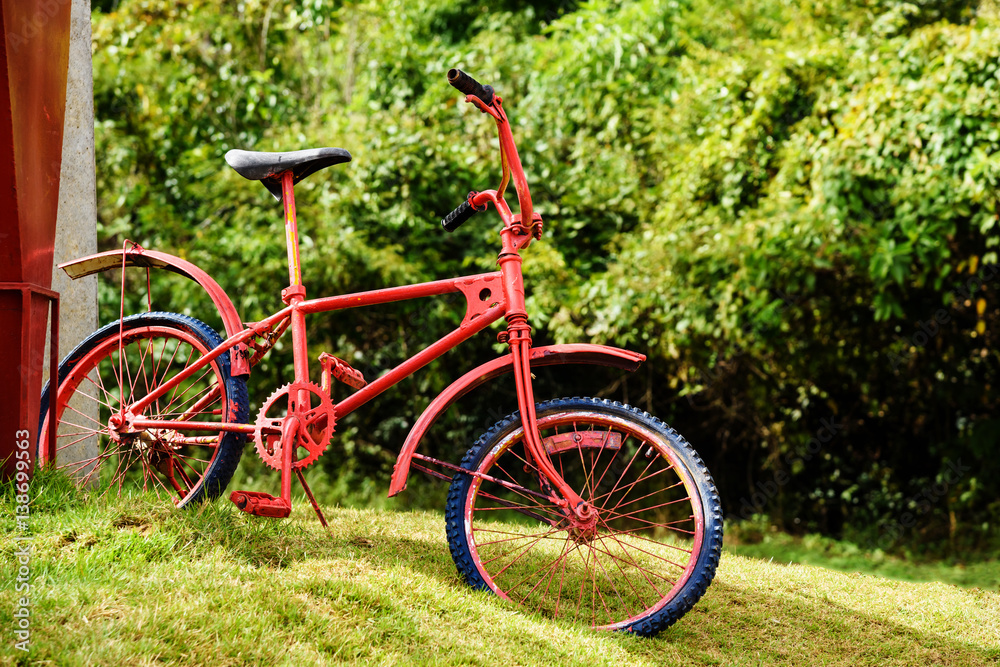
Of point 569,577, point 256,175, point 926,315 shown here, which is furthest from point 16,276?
point 926,315

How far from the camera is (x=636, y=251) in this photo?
6207mm

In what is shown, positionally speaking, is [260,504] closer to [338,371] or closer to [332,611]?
[332,611]

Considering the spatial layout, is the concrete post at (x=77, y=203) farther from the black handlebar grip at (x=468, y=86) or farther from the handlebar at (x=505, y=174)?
the black handlebar grip at (x=468, y=86)

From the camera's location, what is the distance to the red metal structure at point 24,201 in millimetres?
2871

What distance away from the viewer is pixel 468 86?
2801 millimetres

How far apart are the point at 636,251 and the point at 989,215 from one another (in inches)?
90.0

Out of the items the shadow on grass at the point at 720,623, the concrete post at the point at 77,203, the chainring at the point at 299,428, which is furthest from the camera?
the concrete post at the point at 77,203

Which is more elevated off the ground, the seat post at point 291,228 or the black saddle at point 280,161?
the black saddle at point 280,161

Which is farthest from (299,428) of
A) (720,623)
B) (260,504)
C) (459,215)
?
(720,623)

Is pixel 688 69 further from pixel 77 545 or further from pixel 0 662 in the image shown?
pixel 0 662

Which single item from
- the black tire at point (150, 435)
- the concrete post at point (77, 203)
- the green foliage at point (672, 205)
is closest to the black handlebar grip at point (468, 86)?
the black tire at point (150, 435)

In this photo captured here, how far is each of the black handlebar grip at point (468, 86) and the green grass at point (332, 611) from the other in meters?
1.66

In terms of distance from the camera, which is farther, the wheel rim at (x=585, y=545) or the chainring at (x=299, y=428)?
the chainring at (x=299, y=428)

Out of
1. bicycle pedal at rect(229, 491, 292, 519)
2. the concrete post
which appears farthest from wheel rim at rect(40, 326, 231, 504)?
bicycle pedal at rect(229, 491, 292, 519)
